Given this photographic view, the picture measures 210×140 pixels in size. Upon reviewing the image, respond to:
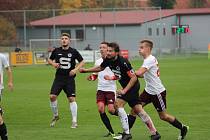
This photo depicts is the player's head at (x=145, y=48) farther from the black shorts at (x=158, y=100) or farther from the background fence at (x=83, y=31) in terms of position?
the background fence at (x=83, y=31)

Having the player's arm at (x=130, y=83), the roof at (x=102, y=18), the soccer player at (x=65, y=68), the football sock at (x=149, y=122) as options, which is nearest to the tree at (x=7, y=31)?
the roof at (x=102, y=18)

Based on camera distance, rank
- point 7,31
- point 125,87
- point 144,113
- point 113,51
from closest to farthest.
Result: point 125,87
point 113,51
point 144,113
point 7,31

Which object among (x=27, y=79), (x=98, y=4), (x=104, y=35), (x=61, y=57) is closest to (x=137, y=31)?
(x=104, y=35)

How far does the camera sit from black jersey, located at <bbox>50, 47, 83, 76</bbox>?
15.0 meters

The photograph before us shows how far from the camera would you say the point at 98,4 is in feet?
296

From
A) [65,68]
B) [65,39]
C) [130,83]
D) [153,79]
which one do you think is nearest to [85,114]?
[65,68]

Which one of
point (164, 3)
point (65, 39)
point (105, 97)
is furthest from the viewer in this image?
point (164, 3)

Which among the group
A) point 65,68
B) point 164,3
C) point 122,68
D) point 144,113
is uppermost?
point 164,3

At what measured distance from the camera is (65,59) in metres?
15.0

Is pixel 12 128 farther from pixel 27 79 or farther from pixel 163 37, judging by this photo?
pixel 163 37

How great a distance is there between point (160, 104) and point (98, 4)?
258 ft

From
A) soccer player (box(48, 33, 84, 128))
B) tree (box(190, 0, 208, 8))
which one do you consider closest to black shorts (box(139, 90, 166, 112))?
soccer player (box(48, 33, 84, 128))

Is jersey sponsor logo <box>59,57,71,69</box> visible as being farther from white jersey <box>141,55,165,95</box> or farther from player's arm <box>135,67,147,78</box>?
player's arm <box>135,67,147,78</box>

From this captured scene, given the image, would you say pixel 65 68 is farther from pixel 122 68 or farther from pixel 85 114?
pixel 122 68
